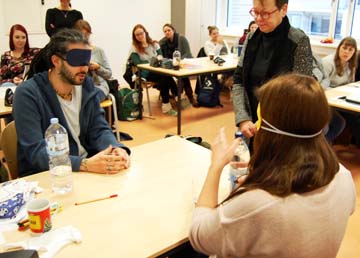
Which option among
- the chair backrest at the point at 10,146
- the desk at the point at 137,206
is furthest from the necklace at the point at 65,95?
the desk at the point at 137,206

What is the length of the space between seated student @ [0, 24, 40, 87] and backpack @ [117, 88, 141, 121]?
1.20 meters

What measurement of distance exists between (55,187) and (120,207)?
1.00 feet

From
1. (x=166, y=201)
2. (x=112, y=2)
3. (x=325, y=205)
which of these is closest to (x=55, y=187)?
(x=166, y=201)

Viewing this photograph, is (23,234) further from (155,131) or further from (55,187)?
(155,131)


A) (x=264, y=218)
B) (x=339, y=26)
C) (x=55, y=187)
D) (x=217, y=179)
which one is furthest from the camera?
(x=339, y=26)

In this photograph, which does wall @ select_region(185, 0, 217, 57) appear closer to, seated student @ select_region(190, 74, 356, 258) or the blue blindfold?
the blue blindfold

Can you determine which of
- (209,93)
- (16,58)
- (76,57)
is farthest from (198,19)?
(76,57)

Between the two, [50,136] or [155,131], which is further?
[155,131]

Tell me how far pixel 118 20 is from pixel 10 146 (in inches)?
186

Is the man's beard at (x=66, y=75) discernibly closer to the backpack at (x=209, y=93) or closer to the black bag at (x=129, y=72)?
the black bag at (x=129, y=72)

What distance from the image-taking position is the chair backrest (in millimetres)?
1728

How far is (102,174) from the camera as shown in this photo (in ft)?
5.07

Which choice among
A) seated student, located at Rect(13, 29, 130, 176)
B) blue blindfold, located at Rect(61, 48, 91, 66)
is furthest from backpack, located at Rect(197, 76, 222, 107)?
blue blindfold, located at Rect(61, 48, 91, 66)

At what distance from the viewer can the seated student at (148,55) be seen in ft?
15.7
